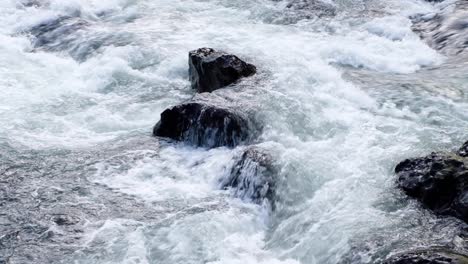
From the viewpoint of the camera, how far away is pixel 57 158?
9.47 meters

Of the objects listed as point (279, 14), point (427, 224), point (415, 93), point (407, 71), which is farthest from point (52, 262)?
point (279, 14)

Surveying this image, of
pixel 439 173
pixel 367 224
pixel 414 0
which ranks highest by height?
pixel 414 0

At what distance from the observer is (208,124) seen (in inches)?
380

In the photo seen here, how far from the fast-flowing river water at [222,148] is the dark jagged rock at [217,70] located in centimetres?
37

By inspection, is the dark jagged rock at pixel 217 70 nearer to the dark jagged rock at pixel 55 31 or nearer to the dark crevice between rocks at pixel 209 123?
the dark crevice between rocks at pixel 209 123

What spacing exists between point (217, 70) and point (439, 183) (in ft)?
17.1

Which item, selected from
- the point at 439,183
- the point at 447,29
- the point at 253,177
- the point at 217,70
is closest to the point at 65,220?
the point at 253,177

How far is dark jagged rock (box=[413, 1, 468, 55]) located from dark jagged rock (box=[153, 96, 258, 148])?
19.8 ft

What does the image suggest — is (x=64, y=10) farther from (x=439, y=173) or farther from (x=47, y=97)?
(x=439, y=173)

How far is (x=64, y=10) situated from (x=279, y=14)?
253 inches

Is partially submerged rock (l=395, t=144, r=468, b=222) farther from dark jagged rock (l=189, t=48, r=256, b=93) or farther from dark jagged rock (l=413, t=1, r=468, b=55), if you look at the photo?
dark jagged rock (l=413, t=1, r=468, b=55)

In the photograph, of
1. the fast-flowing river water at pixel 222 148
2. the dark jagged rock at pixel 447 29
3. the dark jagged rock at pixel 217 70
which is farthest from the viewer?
the dark jagged rock at pixel 447 29

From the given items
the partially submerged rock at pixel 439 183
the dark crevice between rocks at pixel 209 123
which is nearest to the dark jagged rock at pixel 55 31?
the dark crevice between rocks at pixel 209 123

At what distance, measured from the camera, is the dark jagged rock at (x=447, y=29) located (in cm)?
1322
